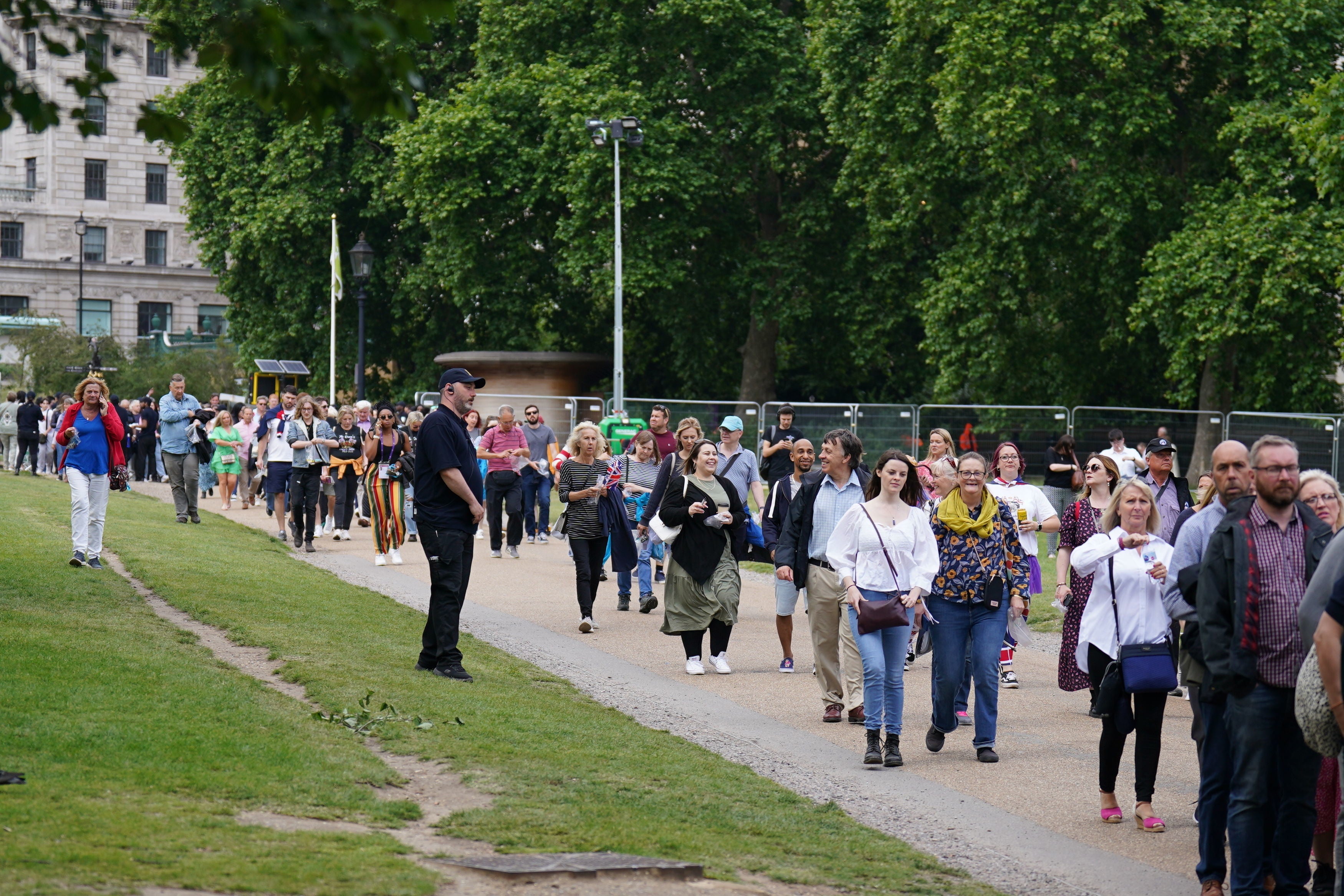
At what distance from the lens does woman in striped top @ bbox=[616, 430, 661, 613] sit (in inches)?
637

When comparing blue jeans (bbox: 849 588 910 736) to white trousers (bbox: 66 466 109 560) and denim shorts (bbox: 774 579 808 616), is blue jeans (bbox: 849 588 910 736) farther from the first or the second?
white trousers (bbox: 66 466 109 560)

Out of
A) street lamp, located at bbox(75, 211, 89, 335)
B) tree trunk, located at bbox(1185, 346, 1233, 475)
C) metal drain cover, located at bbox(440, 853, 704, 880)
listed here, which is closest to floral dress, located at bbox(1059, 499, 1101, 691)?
metal drain cover, located at bbox(440, 853, 704, 880)

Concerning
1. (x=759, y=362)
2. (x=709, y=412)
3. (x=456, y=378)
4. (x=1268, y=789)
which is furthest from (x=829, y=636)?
(x=759, y=362)

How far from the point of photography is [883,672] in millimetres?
9055

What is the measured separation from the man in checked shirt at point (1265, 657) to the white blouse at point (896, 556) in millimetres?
2918

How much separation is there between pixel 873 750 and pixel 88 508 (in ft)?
29.9

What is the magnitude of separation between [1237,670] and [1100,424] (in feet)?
90.8

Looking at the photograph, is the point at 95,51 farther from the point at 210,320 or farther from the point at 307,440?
the point at 210,320

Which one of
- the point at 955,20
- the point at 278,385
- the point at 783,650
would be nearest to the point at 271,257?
the point at 278,385

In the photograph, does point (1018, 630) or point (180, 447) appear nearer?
point (1018, 630)

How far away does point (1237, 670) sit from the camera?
6.08 meters

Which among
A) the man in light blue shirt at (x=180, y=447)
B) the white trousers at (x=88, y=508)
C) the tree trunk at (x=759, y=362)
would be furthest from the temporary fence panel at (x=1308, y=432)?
the white trousers at (x=88, y=508)

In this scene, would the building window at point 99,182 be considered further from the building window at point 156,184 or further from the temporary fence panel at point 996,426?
the temporary fence panel at point 996,426

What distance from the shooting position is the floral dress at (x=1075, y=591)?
9164 mm
